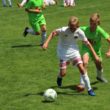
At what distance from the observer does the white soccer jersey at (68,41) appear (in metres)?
12.7

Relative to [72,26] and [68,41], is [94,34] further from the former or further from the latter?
[72,26]

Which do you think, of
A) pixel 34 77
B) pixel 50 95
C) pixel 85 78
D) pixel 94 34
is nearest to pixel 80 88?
pixel 85 78

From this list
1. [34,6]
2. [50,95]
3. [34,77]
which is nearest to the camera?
[50,95]

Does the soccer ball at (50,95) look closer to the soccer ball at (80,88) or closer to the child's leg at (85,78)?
the child's leg at (85,78)

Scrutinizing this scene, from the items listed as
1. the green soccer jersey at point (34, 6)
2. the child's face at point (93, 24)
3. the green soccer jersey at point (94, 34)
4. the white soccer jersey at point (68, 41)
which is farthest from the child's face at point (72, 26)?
the green soccer jersey at point (34, 6)

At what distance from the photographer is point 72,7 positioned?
3762 centimetres

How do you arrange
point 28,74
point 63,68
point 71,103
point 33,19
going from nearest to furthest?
point 71,103
point 63,68
point 28,74
point 33,19

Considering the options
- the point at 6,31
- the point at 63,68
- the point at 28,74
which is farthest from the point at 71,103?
the point at 6,31

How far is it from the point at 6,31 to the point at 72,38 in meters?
13.1

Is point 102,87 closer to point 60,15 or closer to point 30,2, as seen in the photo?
point 30,2

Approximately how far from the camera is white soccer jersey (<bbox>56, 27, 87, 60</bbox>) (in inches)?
502

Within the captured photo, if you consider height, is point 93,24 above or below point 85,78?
above

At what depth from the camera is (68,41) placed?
12.9 metres

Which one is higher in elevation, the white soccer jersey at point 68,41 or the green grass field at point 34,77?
the white soccer jersey at point 68,41
